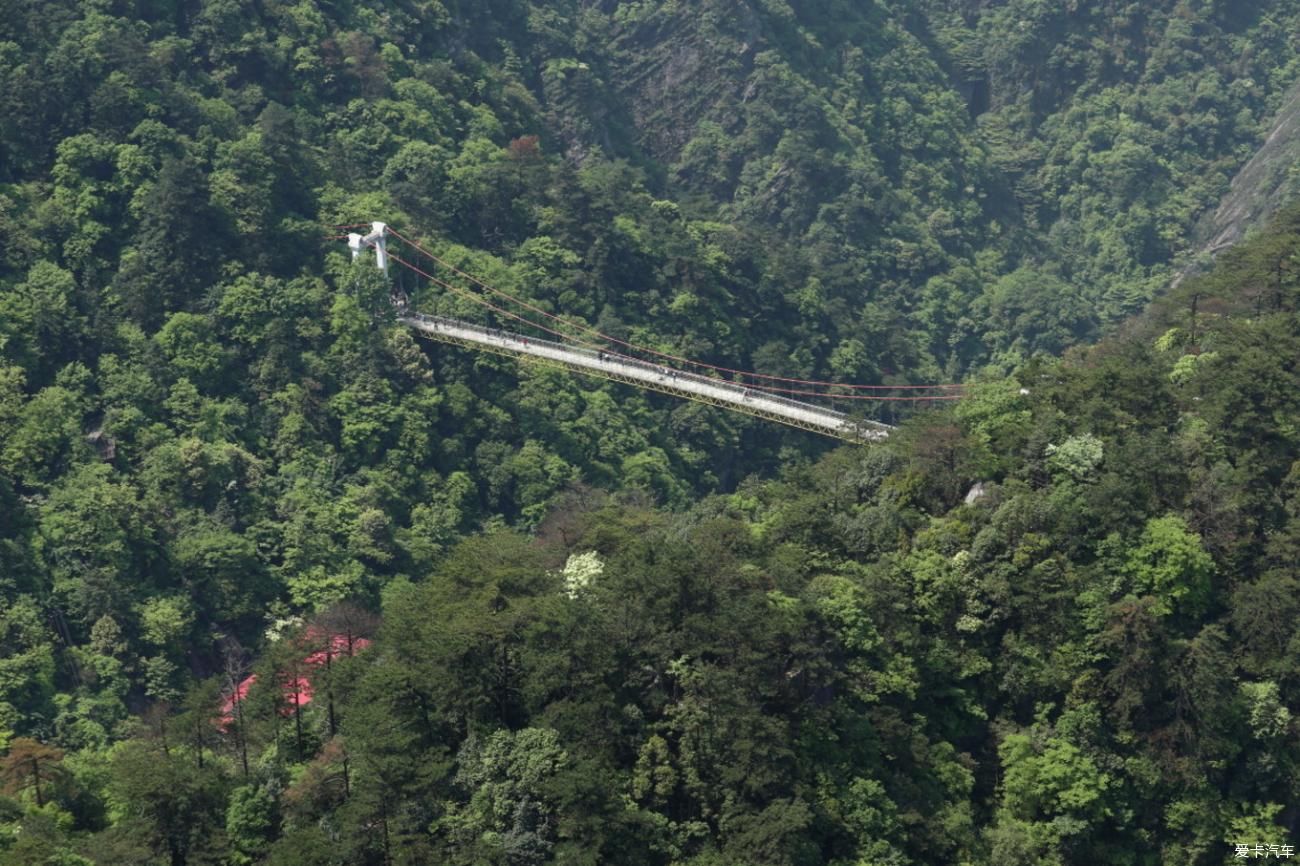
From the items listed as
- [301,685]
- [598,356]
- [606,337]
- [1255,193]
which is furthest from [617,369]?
[1255,193]

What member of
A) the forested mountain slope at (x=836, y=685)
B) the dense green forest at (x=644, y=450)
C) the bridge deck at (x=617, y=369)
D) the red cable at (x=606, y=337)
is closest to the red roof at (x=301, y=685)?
the forested mountain slope at (x=836, y=685)

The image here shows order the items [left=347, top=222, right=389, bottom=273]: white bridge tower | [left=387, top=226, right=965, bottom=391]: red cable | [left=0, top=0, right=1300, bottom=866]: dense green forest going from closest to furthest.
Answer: [left=0, top=0, right=1300, bottom=866]: dense green forest, [left=347, top=222, right=389, bottom=273]: white bridge tower, [left=387, top=226, right=965, bottom=391]: red cable

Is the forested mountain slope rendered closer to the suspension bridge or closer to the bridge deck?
the suspension bridge

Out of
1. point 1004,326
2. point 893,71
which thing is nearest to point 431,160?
point 1004,326

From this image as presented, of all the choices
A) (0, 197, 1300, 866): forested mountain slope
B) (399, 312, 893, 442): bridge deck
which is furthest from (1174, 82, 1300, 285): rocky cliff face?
(0, 197, 1300, 866): forested mountain slope

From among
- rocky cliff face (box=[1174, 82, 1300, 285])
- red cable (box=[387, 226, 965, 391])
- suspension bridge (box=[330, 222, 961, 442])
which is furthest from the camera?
rocky cliff face (box=[1174, 82, 1300, 285])

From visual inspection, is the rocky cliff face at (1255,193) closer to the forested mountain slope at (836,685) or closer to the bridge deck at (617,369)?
the bridge deck at (617,369)

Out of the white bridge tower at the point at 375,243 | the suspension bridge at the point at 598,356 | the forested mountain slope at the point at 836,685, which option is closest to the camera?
the forested mountain slope at the point at 836,685

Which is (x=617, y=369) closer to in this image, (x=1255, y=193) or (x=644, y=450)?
(x=644, y=450)
